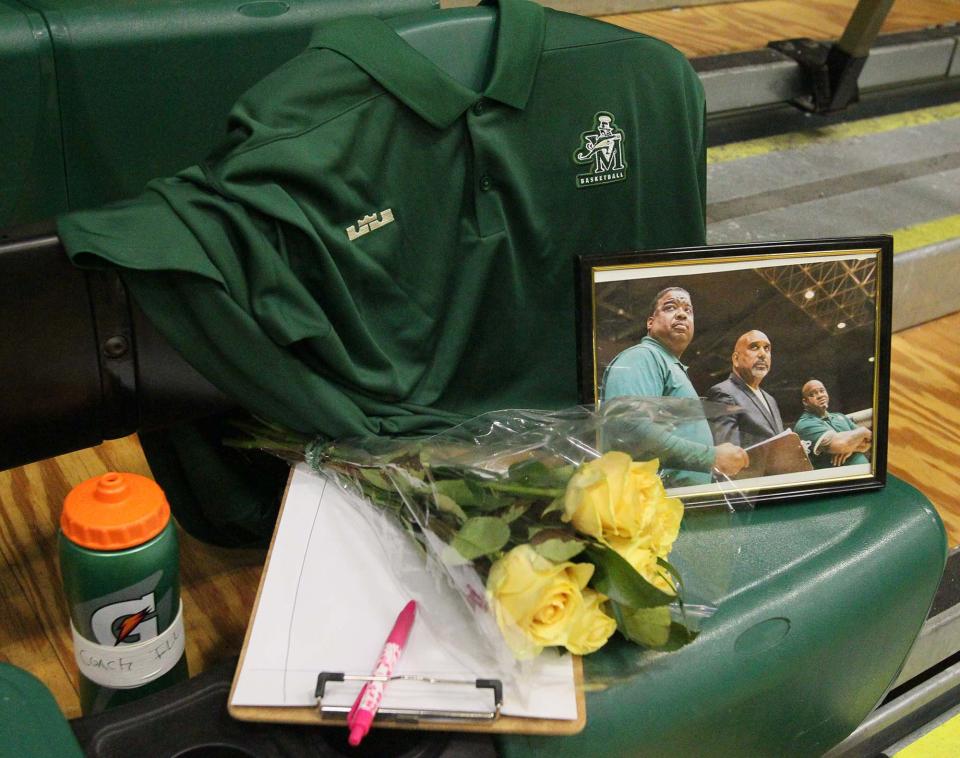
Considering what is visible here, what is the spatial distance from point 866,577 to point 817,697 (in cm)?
12

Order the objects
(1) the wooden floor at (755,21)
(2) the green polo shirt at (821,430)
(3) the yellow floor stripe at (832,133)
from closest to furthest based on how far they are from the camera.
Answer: (2) the green polo shirt at (821,430) < (3) the yellow floor stripe at (832,133) < (1) the wooden floor at (755,21)

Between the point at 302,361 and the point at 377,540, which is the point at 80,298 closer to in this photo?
the point at 302,361

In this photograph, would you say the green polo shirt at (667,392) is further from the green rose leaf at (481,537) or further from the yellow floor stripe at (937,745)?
the yellow floor stripe at (937,745)

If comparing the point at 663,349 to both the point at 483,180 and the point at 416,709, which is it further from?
the point at 416,709

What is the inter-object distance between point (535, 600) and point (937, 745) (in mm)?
825

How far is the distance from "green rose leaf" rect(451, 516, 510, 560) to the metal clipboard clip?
93mm

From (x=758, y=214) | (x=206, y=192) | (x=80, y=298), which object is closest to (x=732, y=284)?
(x=206, y=192)

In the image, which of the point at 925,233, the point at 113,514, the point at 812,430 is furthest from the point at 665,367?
the point at 925,233

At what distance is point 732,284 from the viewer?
1089 mm

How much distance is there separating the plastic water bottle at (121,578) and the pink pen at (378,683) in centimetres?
18

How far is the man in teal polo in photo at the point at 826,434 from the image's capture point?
1097 millimetres

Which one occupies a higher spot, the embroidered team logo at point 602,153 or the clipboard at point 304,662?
the embroidered team logo at point 602,153

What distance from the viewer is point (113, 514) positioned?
82 centimetres

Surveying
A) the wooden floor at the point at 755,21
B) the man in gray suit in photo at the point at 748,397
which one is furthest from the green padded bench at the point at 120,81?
the wooden floor at the point at 755,21
